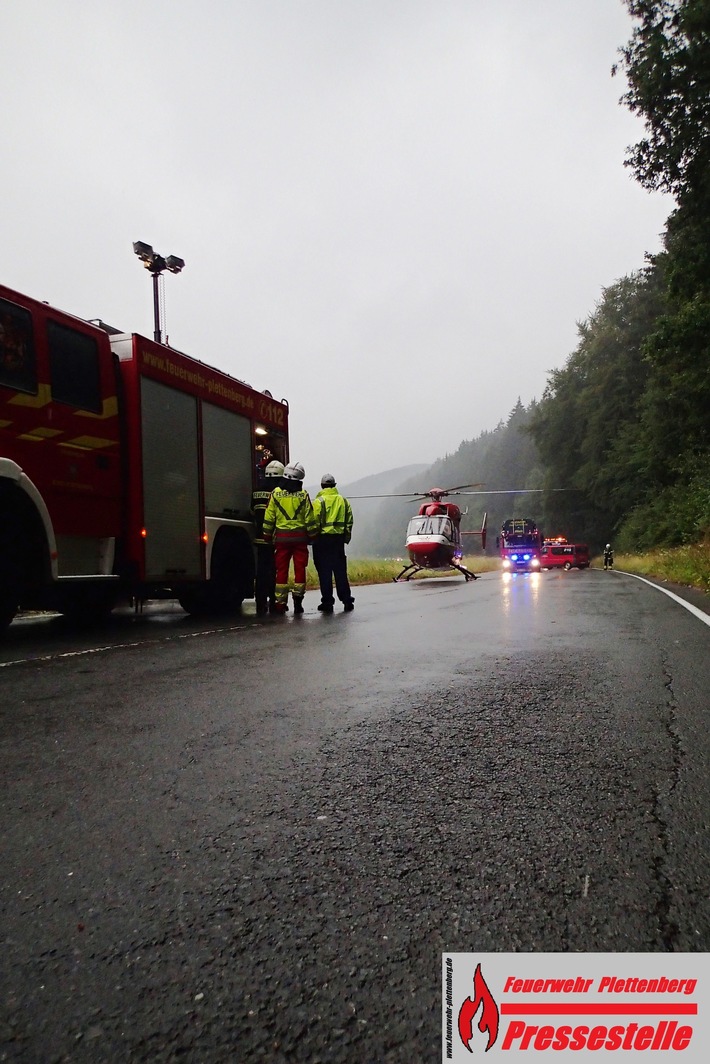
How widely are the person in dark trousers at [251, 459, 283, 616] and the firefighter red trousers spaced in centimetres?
39

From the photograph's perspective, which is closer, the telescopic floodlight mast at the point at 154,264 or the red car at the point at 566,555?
the telescopic floodlight mast at the point at 154,264

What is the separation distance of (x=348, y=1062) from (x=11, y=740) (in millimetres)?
2517

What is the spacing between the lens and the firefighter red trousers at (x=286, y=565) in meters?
9.04

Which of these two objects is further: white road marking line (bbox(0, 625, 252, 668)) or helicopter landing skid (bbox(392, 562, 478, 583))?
helicopter landing skid (bbox(392, 562, 478, 583))

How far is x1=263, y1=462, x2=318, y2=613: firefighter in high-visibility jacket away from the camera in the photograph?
898 centimetres

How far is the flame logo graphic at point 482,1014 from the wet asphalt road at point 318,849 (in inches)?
2.2

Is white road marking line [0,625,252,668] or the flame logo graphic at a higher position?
the flame logo graphic

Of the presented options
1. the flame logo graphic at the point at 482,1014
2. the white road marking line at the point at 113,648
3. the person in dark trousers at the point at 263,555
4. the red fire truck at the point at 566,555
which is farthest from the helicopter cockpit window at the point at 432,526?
the flame logo graphic at the point at 482,1014

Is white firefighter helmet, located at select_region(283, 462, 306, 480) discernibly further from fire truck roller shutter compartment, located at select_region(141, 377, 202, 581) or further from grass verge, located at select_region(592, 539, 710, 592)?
grass verge, located at select_region(592, 539, 710, 592)

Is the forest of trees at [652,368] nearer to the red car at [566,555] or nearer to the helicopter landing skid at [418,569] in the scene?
the red car at [566,555]

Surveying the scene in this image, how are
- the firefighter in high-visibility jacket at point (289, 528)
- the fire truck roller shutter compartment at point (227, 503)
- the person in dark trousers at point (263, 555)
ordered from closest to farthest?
1. the fire truck roller shutter compartment at point (227, 503)
2. the firefighter in high-visibility jacket at point (289, 528)
3. the person in dark trousers at point (263, 555)

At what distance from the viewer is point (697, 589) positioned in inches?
543

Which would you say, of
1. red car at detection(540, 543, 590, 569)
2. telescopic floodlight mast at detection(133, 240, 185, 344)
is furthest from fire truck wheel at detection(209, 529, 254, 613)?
red car at detection(540, 543, 590, 569)

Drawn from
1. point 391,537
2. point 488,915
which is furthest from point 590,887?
point 391,537
